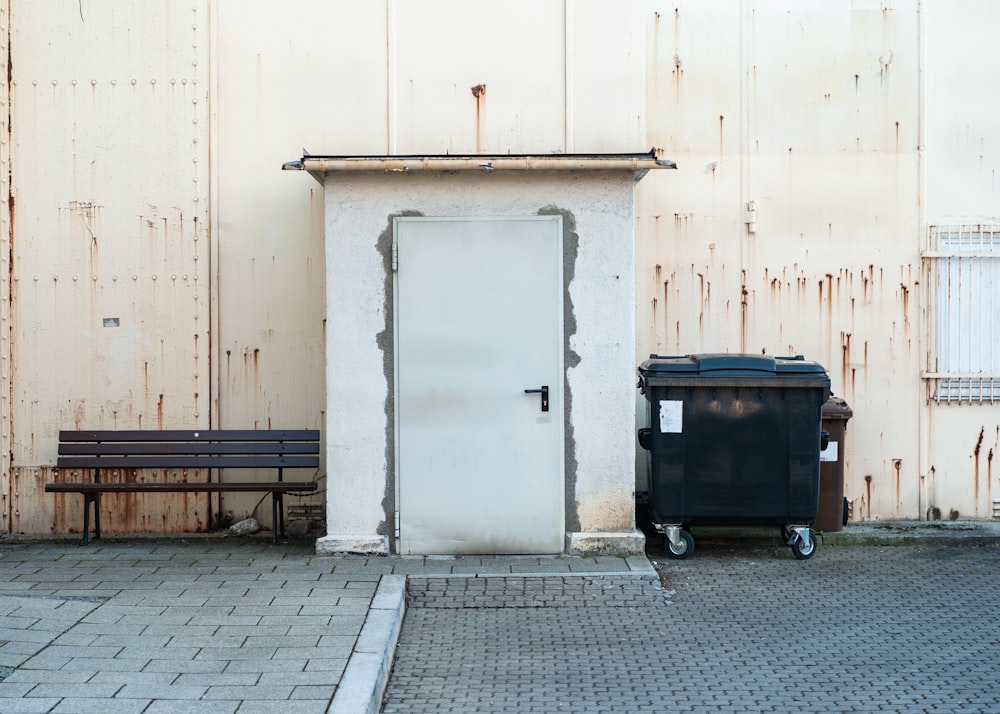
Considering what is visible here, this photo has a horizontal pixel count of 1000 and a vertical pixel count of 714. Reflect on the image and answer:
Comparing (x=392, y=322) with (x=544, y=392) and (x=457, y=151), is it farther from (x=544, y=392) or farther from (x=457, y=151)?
(x=457, y=151)

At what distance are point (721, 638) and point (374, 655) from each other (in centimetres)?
210

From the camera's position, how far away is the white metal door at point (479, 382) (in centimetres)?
780

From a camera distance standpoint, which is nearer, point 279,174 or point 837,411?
point 837,411

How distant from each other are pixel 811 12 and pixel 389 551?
18.3ft

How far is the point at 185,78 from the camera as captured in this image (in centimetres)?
868

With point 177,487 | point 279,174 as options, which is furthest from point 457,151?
point 177,487

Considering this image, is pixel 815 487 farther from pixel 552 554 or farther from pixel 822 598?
pixel 552 554

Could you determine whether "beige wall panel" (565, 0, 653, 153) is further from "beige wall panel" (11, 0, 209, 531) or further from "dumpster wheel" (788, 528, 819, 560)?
"dumpster wheel" (788, 528, 819, 560)

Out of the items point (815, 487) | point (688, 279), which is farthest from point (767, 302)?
point (815, 487)

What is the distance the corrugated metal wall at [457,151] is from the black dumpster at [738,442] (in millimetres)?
1168

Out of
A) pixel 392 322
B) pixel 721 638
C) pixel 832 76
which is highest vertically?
pixel 832 76

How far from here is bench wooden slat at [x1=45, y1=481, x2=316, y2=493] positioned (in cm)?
811

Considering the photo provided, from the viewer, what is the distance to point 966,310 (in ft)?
29.5

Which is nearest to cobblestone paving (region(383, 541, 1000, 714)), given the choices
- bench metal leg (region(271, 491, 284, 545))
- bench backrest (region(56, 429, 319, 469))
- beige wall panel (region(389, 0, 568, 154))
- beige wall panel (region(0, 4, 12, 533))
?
bench metal leg (region(271, 491, 284, 545))
